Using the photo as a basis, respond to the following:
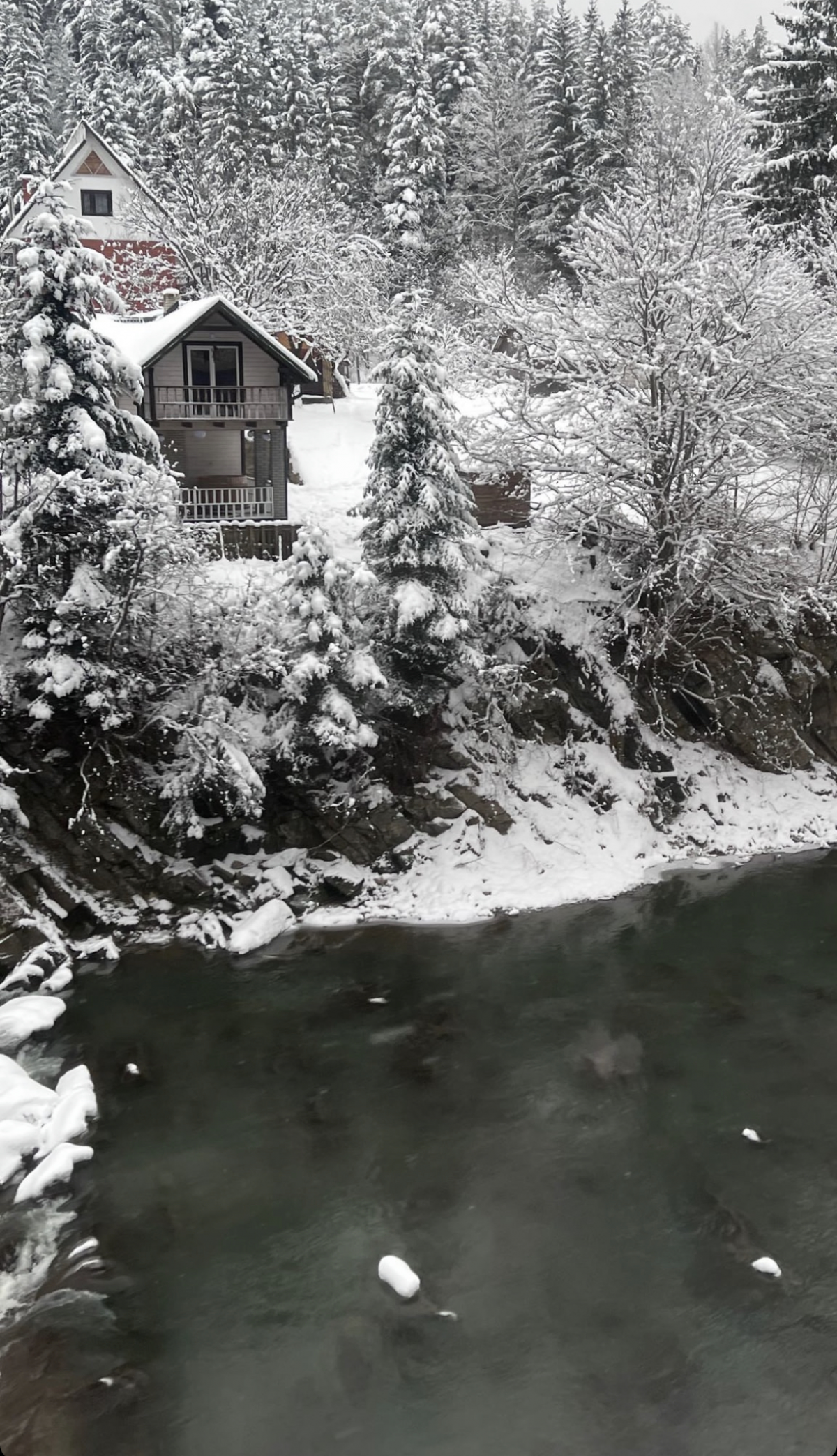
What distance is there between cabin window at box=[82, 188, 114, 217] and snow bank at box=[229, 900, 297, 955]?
36.4m

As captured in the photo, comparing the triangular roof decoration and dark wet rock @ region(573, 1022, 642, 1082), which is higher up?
the triangular roof decoration

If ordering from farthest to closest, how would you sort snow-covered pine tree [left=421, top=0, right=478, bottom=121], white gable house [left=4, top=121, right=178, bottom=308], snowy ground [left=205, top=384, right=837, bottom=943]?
snow-covered pine tree [left=421, top=0, right=478, bottom=121], white gable house [left=4, top=121, right=178, bottom=308], snowy ground [left=205, top=384, right=837, bottom=943]

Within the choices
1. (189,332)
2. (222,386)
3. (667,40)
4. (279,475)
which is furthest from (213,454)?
(667,40)

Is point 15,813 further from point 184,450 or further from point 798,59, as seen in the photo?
point 798,59

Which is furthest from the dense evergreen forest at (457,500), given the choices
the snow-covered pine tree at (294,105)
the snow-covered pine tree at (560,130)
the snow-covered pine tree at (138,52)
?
the snow-covered pine tree at (138,52)

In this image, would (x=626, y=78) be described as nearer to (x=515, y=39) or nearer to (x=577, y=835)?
(x=515, y=39)

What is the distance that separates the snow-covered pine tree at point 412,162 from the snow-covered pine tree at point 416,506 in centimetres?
2999

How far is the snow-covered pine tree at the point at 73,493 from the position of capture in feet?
58.2

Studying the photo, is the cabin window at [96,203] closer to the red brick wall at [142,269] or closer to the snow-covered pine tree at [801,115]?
the red brick wall at [142,269]

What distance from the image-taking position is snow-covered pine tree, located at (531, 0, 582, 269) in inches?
1866

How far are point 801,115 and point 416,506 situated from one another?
2622 cm

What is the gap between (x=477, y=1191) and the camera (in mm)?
12555

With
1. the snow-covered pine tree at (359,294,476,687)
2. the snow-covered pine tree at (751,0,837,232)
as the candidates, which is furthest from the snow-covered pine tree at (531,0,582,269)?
the snow-covered pine tree at (359,294,476,687)

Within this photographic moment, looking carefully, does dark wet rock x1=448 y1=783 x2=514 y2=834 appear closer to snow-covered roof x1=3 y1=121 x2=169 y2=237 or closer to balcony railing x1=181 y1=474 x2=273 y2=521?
balcony railing x1=181 y1=474 x2=273 y2=521
